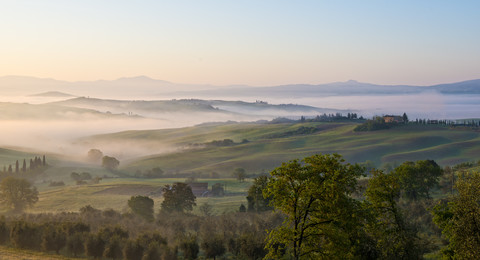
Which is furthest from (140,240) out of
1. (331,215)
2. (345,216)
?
(345,216)

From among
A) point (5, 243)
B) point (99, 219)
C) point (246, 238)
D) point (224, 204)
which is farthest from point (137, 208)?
point (246, 238)

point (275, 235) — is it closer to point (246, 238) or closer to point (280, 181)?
point (280, 181)

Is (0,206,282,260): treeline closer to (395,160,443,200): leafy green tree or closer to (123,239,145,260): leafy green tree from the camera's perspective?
(123,239,145,260): leafy green tree

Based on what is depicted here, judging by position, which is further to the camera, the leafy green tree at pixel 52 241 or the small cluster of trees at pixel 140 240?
the leafy green tree at pixel 52 241

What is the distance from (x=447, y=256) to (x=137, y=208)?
2440 inches

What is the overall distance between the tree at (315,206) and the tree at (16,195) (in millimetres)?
87186

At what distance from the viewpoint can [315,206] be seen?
31.7m

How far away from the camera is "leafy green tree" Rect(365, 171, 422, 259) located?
112 ft

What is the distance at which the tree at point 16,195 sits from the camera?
339 ft

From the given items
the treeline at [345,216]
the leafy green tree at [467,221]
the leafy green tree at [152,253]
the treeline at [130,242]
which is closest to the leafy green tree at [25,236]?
the treeline at [130,242]

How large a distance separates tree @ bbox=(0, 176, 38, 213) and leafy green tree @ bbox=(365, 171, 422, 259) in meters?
88.9

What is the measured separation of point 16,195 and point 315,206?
92.7 meters

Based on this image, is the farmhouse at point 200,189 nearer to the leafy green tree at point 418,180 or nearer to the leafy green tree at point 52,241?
the leafy green tree at point 418,180

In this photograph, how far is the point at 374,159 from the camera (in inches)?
7407
